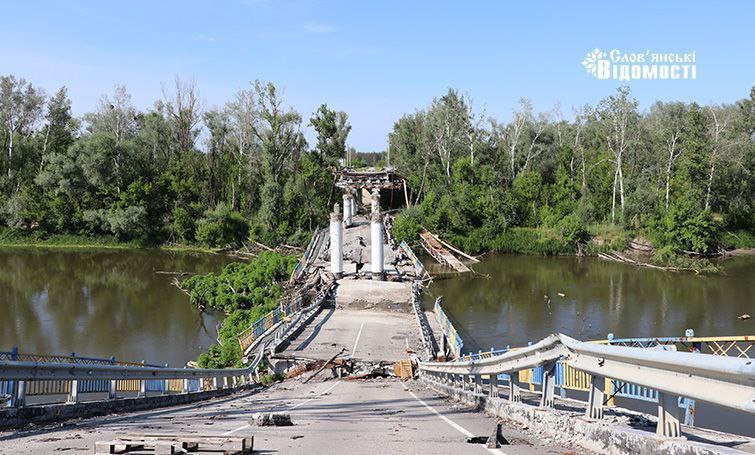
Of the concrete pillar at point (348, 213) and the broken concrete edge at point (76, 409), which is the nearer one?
the broken concrete edge at point (76, 409)

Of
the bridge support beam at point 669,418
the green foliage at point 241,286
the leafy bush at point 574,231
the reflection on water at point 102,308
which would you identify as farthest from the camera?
the leafy bush at point 574,231

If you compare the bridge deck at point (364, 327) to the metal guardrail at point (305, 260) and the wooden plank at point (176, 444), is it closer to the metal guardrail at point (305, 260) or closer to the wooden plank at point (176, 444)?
the metal guardrail at point (305, 260)

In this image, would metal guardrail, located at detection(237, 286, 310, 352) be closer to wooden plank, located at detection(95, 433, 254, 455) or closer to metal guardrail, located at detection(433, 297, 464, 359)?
metal guardrail, located at detection(433, 297, 464, 359)

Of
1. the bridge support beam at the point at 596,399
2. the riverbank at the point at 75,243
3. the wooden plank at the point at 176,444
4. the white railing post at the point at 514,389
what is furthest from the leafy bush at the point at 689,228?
the wooden plank at the point at 176,444

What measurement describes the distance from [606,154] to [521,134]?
1099 cm

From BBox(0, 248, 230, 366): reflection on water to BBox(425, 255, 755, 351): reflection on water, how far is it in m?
14.2

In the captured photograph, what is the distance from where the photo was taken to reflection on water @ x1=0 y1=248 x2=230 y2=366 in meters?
27.1

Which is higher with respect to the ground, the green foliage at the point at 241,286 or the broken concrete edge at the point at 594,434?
the broken concrete edge at the point at 594,434

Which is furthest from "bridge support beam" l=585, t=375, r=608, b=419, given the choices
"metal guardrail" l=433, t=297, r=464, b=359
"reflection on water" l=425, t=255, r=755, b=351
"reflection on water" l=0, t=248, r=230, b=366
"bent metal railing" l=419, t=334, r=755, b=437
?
"reflection on water" l=0, t=248, r=230, b=366

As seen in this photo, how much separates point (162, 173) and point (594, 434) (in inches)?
2639

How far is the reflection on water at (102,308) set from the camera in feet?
88.8

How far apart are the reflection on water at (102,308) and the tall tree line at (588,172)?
24481 mm

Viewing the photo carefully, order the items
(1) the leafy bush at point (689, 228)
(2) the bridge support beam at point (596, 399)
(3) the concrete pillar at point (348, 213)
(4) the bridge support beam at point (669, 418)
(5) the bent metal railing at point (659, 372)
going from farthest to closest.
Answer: (3) the concrete pillar at point (348, 213) → (1) the leafy bush at point (689, 228) → (2) the bridge support beam at point (596, 399) → (4) the bridge support beam at point (669, 418) → (5) the bent metal railing at point (659, 372)

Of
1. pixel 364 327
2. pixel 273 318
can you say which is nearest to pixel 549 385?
pixel 364 327
